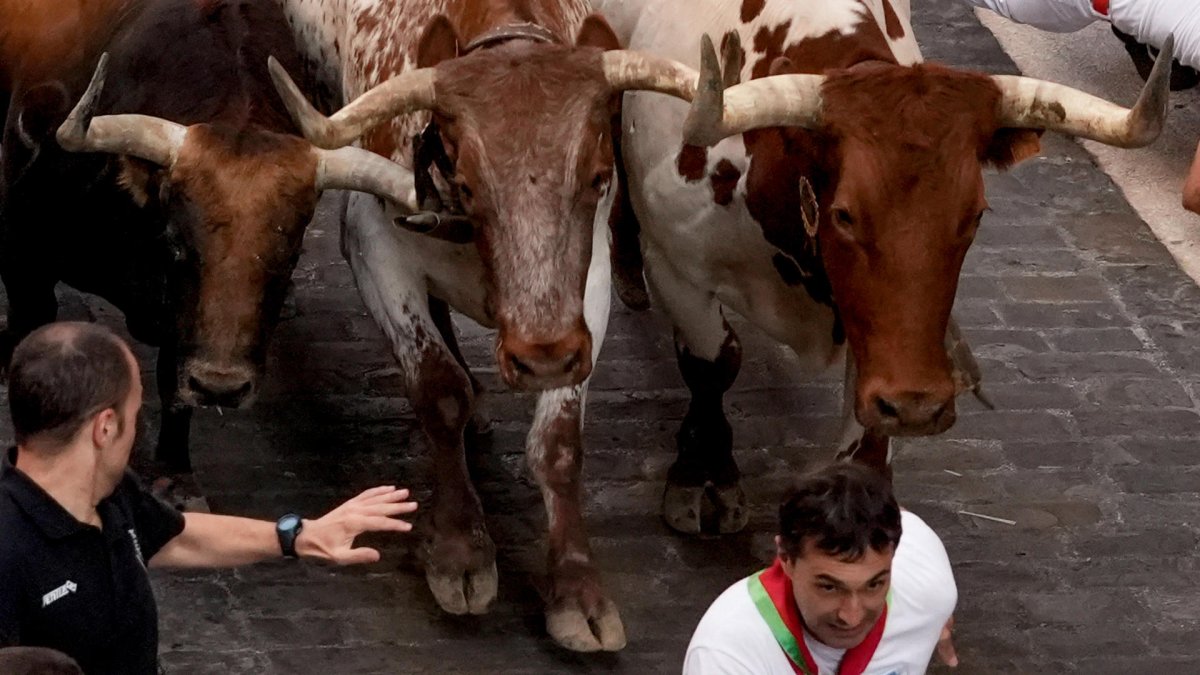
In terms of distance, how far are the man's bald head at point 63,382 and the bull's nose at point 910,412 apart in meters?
2.05

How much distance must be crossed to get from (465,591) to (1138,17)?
14.9 ft

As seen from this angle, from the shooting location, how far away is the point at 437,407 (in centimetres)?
561

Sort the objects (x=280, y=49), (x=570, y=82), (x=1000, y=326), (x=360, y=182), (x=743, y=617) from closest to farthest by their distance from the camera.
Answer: (x=743, y=617) → (x=570, y=82) → (x=360, y=182) → (x=280, y=49) → (x=1000, y=326)

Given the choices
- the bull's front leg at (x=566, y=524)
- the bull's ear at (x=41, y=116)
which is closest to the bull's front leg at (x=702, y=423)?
the bull's front leg at (x=566, y=524)

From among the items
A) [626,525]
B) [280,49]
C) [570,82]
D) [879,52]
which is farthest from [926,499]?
[280,49]

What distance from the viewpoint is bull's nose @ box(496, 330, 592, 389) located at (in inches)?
193

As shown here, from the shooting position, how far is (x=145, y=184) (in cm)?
546

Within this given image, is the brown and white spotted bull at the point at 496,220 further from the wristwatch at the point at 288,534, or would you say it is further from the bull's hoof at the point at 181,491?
the wristwatch at the point at 288,534

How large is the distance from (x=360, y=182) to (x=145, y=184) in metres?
0.64

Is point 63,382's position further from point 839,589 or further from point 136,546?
point 839,589

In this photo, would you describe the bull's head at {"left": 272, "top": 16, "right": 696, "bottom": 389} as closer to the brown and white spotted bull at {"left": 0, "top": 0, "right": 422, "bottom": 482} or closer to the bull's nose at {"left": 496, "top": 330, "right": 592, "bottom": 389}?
the bull's nose at {"left": 496, "top": 330, "right": 592, "bottom": 389}

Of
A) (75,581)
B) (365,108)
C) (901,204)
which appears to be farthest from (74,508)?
(901,204)

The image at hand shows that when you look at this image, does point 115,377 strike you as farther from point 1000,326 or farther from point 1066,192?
point 1066,192

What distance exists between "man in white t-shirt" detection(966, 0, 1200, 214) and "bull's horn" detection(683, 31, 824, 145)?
135 inches
